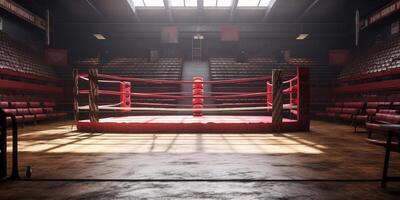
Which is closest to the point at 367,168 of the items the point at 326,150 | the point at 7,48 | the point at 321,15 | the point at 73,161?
the point at 326,150

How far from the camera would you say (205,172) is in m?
2.02

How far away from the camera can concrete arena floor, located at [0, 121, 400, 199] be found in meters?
1.56

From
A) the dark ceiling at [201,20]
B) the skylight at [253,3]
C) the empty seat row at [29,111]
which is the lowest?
the empty seat row at [29,111]

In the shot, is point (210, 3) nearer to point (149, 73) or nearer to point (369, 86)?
point (149, 73)

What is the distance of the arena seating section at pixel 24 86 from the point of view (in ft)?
24.4

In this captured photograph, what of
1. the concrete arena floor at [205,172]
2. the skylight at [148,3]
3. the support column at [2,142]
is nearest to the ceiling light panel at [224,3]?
the skylight at [148,3]

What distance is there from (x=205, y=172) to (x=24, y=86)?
28.4ft

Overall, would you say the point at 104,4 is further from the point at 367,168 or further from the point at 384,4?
the point at 367,168

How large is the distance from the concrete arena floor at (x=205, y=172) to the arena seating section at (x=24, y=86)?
187 inches

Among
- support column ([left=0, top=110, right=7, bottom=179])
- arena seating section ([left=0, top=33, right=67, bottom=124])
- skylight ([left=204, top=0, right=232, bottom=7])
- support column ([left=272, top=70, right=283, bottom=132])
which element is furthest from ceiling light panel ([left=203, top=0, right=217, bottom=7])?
support column ([left=0, top=110, right=7, bottom=179])

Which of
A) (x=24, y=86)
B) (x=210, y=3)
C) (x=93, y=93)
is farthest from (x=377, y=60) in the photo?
(x=24, y=86)

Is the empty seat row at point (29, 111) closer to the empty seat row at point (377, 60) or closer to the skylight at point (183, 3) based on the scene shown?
the skylight at point (183, 3)

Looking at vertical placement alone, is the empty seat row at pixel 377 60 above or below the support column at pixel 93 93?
above

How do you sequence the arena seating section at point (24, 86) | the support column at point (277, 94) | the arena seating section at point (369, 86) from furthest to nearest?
1. the arena seating section at point (24, 86)
2. the arena seating section at point (369, 86)
3. the support column at point (277, 94)
